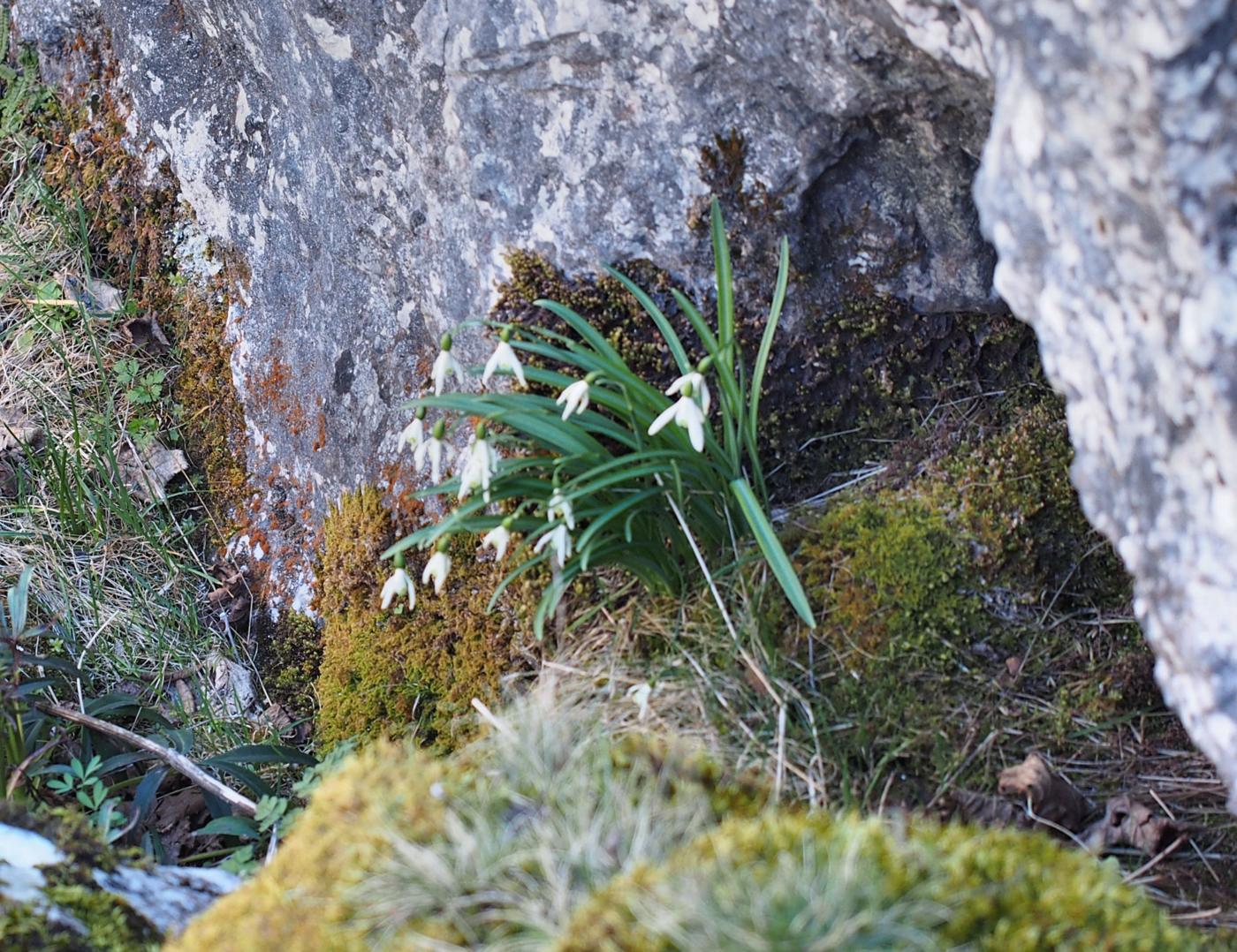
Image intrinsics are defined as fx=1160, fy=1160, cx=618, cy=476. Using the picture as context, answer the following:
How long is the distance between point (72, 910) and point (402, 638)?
122cm

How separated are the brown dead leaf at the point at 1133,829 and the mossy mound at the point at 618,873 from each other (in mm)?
745

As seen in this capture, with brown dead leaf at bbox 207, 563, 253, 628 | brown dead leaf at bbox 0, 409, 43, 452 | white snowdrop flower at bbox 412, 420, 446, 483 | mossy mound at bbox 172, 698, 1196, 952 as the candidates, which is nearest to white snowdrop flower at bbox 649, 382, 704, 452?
white snowdrop flower at bbox 412, 420, 446, 483

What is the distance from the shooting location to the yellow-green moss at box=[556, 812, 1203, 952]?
51.8 inches

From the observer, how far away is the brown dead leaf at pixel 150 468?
3.75 meters

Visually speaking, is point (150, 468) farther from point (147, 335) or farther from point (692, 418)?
point (692, 418)

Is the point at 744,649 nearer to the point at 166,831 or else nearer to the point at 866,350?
the point at 866,350

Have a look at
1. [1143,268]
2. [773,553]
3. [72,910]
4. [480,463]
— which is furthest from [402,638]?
[1143,268]

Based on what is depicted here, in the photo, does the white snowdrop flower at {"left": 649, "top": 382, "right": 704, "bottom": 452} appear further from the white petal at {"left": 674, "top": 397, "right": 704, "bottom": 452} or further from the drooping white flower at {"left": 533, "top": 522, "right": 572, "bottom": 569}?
the drooping white flower at {"left": 533, "top": 522, "right": 572, "bottom": 569}

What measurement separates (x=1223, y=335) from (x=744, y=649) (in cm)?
118

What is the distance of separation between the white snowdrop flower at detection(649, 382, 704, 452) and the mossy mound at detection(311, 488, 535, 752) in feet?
2.12

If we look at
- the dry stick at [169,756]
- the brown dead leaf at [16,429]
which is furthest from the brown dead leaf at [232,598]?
the brown dead leaf at [16,429]

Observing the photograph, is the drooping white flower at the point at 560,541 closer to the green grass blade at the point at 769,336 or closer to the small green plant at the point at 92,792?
the green grass blade at the point at 769,336

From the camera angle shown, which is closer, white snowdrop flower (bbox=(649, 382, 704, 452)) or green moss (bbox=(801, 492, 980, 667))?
white snowdrop flower (bbox=(649, 382, 704, 452))

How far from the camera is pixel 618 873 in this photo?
1466 mm
